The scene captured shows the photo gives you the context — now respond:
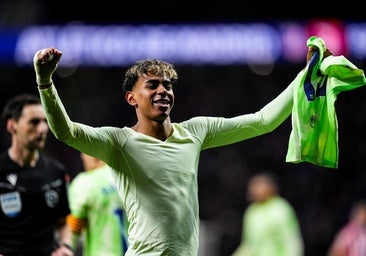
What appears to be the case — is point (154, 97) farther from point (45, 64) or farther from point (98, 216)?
point (98, 216)

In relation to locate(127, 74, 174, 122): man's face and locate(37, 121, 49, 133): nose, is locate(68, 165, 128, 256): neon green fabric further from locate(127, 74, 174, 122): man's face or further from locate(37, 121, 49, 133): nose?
locate(127, 74, 174, 122): man's face

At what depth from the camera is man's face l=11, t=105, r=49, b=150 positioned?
6.31 metres

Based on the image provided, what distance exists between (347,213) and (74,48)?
214 inches

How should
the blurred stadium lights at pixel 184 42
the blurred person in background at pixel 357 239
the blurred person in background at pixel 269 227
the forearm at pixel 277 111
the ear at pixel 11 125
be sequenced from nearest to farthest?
1. the forearm at pixel 277 111
2. the ear at pixel 11 125
3. the blurred person in background at pixel 269 227
4. the blurred person in background at pixel 357 239
5. the blurred stadium lights at pixel 184 42

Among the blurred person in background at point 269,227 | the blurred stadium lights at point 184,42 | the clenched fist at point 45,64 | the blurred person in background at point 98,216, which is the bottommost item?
the blurred person in background at point 269,227

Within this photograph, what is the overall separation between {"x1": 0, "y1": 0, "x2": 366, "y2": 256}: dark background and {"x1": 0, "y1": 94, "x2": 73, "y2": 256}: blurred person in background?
7.99m

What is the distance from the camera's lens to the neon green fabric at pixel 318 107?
4961 mm

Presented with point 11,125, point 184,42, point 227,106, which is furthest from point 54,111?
point 227,106

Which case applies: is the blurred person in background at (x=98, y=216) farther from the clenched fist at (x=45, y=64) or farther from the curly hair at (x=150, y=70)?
the clenched fist at (x=45, y=64)

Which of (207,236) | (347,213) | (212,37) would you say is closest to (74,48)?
(212,37)

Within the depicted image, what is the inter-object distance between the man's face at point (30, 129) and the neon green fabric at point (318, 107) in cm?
207

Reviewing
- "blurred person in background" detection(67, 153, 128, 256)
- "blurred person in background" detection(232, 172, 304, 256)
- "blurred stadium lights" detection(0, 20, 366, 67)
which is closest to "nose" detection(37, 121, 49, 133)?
"blurred person in background" detection(67, 153, 128, 256)

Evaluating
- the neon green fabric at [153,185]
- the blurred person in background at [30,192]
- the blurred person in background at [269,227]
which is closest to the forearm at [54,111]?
the neon green fabric at [153,185]

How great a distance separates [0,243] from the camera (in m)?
6.03
